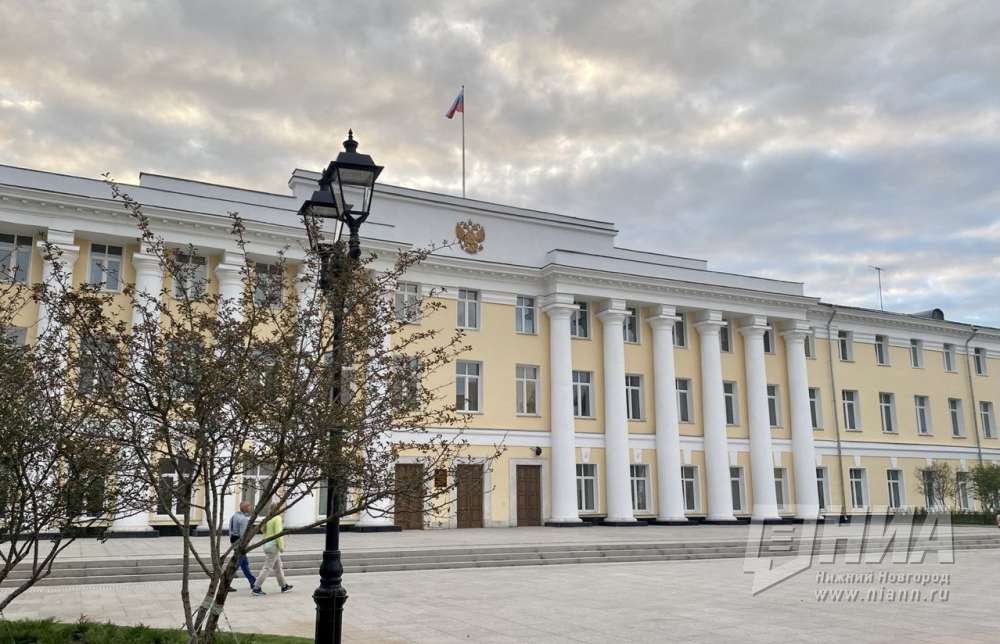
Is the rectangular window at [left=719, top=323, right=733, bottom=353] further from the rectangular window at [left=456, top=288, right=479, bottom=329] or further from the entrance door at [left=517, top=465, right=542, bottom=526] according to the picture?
the rectangular window at [left=456, top=288, right=479, bottom=329]

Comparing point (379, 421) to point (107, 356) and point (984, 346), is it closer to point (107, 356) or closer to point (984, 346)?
point (107, 356)

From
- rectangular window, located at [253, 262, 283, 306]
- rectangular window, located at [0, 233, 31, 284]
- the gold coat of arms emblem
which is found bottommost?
rectangular window, located at [253, 262, 283, 306]

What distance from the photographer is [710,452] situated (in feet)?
113

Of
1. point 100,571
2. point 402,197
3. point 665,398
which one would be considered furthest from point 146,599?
point 665,398

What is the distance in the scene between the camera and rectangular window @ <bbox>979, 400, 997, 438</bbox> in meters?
43.8

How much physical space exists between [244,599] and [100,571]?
4.69 m

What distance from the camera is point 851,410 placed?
3988cm

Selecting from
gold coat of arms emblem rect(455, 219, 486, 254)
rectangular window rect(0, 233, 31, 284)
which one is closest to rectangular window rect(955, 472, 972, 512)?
gold coat of arms emblem rect(455, 219, 486, 254)

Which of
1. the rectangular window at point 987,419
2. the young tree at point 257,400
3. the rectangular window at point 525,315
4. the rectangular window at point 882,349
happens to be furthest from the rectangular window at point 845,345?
the young tree at point 257,400

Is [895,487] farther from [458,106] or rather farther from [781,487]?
[458,106]

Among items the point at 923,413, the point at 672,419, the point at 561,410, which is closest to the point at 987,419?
the point at 923,413

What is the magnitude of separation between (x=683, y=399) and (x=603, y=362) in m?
4.49

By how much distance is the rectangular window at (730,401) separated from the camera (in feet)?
119

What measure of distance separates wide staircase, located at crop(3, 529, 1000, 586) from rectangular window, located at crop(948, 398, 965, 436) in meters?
16.2
